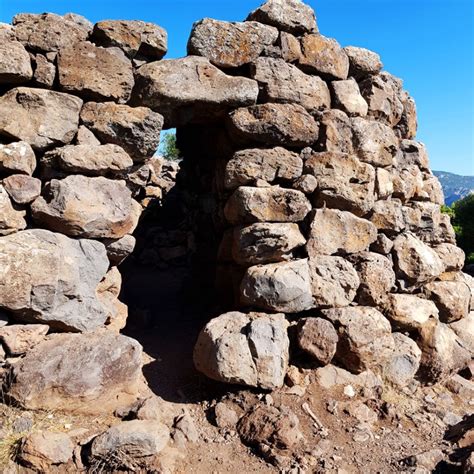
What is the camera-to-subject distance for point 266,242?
3805 mm

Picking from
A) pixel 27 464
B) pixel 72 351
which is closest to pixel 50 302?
pixel 72 351

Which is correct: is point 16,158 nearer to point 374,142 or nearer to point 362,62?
point 374,142

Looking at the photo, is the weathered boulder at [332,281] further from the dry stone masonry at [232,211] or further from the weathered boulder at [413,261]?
the weathered boulder at [413,261]

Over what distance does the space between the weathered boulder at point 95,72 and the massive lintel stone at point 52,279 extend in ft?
3.95

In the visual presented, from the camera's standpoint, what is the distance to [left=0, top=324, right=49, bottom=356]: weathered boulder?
2998 mm

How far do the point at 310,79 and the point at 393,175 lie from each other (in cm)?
139

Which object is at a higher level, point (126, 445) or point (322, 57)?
point (322, 57)

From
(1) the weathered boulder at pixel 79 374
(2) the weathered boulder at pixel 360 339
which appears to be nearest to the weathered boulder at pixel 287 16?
(2) the weathered boulder at pixel 360 339

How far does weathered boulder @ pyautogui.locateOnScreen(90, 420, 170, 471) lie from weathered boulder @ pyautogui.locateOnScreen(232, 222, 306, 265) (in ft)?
5.40

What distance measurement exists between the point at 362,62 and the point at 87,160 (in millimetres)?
3085

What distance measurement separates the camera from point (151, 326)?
5164mm

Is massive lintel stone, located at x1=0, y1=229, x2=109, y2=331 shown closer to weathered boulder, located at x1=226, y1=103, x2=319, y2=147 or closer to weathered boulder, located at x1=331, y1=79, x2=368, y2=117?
weathered boulder, located at x1=226, y1=103, x2=319, y2=147

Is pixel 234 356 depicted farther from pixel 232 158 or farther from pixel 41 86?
pixel 41 86

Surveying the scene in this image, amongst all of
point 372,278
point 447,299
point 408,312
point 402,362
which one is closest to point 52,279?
point 372,278
